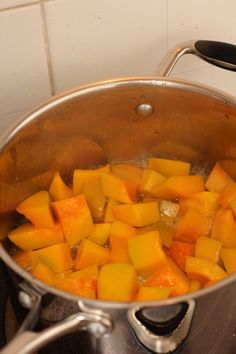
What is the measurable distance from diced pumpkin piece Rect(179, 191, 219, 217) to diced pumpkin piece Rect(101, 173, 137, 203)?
0.08 metres

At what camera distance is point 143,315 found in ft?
1.60

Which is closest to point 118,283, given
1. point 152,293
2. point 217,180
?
point 152,293

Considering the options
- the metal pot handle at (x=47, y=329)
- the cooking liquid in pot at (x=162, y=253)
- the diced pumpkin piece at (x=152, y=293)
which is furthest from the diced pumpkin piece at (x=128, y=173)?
the metal pot handle at (x=47, y=329)

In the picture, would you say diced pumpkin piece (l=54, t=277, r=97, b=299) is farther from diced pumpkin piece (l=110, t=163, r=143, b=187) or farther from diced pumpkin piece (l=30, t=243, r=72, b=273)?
diced pumpkin piece (l=110, t=163, r=143, b=187)

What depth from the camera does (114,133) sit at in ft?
2.62

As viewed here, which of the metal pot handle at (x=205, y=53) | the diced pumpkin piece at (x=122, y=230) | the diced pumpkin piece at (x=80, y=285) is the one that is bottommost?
the diced pumpkin piece at (x=122, y=230)

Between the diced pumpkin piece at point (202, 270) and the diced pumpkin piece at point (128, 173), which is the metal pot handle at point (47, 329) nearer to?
the diced pumpkin piece at point (202, 270)

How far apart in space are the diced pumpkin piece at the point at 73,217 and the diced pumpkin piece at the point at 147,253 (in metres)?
0.09

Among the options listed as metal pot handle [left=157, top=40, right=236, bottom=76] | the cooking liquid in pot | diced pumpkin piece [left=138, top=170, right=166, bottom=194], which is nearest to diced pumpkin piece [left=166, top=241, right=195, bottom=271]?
the cooking liquid in pot

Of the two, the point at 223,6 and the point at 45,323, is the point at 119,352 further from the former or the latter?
the point at 223,6

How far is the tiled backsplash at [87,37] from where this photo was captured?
71cm

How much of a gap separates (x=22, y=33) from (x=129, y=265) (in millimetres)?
334

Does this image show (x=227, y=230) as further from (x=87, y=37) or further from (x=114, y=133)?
(x=87, y=37)

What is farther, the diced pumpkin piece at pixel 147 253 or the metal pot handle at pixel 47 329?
the diced pumpkin piece at pixel 147 253
